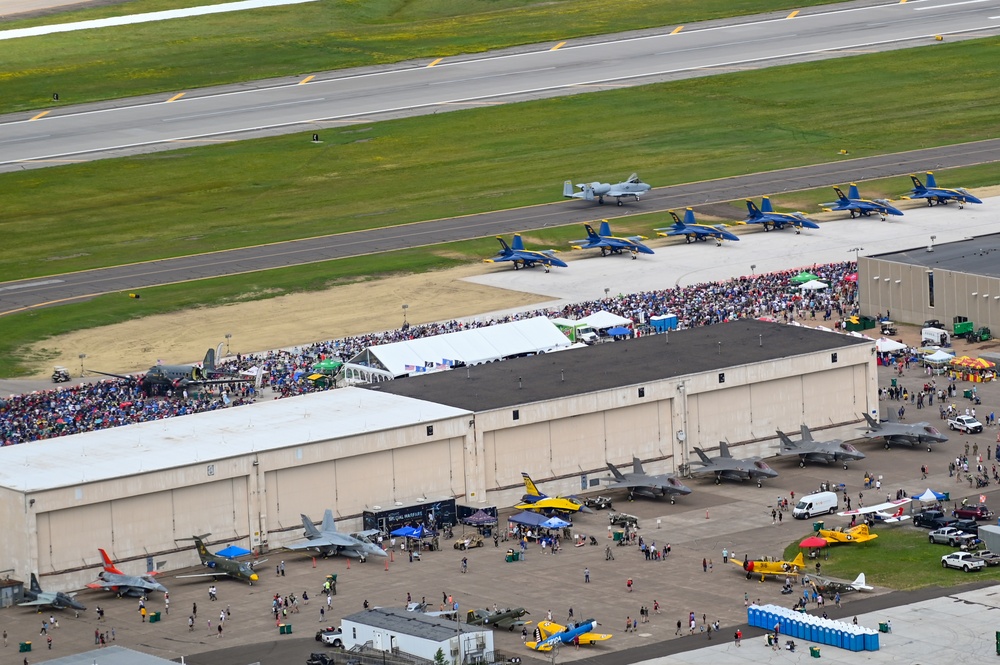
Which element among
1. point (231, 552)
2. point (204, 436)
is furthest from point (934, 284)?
point (231, 552)

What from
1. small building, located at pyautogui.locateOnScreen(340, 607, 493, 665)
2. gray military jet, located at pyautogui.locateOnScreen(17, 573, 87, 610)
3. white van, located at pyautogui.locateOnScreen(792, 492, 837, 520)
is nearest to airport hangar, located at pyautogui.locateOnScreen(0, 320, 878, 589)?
gray military jet, located at pyautogui.locateOnScreen(17, 573, 87, 610)

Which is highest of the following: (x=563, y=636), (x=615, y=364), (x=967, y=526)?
(x=615, y=364)

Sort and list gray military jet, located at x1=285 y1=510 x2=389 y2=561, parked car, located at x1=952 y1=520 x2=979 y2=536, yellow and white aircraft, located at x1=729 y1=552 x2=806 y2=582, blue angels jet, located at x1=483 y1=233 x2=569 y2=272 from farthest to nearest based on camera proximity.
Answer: blue angels jet, located at x1=483 y1=233 x2=569 y2=272 → gray military jet, located at x1=285 y1=510 x2=389 y2=561 → parked car, located at x1=952 y1=520 x2=979 y2=536 → yellow and white aircraft, located at x1=729 y1=552 x2=806 y2=582

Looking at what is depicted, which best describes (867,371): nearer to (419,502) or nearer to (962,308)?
(962,308)

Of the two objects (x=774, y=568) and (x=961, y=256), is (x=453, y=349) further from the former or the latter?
(x=961, y=256)

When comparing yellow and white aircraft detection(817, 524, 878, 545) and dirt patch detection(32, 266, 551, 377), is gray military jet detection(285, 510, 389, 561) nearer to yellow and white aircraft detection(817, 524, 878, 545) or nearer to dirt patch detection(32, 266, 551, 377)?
yellow and white aircraft detection(817, 524, 878, 545)

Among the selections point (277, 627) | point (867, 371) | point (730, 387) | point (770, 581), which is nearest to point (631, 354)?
point (730, 387)

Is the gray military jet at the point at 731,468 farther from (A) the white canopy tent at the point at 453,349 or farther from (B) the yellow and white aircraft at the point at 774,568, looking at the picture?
(A) the white canopy tent at the point at 453,349
